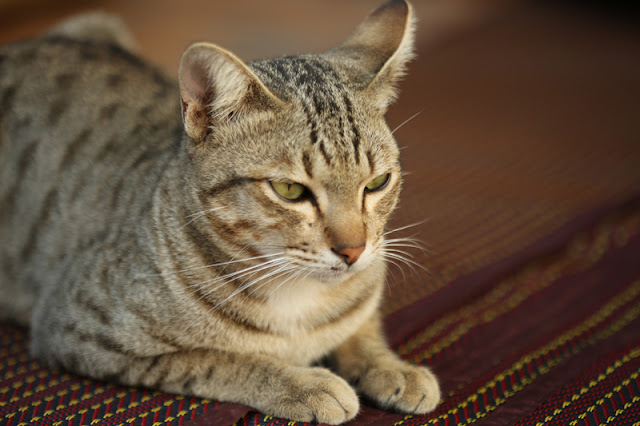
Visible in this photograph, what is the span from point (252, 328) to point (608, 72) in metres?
3.49

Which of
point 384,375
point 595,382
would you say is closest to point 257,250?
point 384,375

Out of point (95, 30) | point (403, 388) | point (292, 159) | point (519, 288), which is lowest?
point (519, 288)

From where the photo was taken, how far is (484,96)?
3973mm

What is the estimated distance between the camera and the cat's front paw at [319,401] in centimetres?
152

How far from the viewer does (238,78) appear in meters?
1.50

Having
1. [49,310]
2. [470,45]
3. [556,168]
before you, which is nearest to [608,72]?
[470,45]

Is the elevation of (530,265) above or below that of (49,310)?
below

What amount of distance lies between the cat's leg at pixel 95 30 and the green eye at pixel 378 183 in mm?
1528

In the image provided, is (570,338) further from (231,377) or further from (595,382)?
(231,377)

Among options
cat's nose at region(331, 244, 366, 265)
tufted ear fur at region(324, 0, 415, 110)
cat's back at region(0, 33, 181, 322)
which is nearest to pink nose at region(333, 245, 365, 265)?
cat's nose at region(331, 244, 366, 265)

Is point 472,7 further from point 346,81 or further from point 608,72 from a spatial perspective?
point 346,81

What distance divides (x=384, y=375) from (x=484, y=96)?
8.75ft

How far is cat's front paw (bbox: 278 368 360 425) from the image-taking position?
152cm

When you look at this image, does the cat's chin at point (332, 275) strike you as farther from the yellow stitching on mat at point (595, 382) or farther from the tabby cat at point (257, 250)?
the yellow stitching on mat at point (595, 382)
